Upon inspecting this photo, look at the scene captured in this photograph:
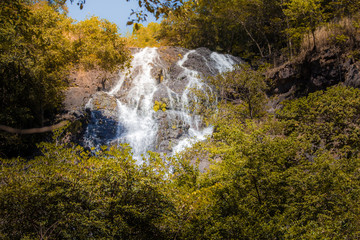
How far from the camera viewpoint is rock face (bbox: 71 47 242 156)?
559 inches

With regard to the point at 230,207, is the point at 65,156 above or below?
above

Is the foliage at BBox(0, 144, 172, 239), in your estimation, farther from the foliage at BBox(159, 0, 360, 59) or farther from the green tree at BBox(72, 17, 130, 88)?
the foliage at BBox(159, 0, 360, 59)

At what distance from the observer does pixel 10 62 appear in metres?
11.7

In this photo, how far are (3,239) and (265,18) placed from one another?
79.0 feet

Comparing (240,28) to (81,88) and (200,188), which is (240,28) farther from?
(200,188)

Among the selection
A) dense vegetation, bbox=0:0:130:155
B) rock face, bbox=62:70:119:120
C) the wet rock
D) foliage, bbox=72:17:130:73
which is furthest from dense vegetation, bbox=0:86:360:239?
foliage, bbox=72:17:130:73

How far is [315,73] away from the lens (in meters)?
15.2

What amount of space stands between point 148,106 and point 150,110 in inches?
16.9

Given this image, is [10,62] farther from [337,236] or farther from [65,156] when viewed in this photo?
[337,236]

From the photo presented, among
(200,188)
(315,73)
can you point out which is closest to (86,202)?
(200,188)

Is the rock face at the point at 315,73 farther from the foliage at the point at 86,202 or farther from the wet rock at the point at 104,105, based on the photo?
the foliage at the point at 86,202

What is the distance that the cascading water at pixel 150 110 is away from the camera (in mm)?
14062

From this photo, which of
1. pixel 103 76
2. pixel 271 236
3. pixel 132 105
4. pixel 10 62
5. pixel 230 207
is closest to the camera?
pixel 271 236

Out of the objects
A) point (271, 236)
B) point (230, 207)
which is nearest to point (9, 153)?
point (230, 207)
